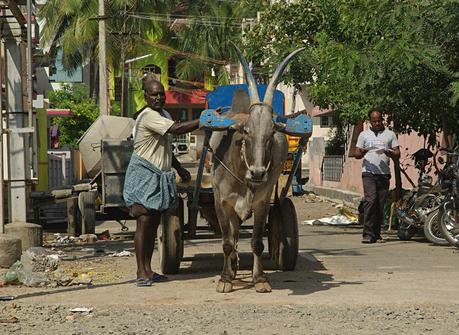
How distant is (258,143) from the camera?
791cm

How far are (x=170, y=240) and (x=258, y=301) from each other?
1809 millimetres

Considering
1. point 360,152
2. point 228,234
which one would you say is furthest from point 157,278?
point 360,152

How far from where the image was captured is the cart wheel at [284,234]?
9.62m

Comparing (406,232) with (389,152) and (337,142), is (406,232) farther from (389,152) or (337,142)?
(337,142)

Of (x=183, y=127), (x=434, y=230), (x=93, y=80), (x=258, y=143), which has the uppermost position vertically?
(x=93, y=80)

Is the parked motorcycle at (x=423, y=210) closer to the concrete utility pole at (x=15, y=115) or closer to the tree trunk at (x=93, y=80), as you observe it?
the concrete utility pole at (x=15, y=115)

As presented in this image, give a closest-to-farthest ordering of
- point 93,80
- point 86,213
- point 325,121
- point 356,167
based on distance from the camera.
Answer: point 86,213 < point 356,167 < point 325,121 < point 93,80

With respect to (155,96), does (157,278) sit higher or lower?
lower

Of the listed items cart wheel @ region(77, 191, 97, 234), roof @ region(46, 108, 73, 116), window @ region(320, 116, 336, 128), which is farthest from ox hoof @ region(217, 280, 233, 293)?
window @ region(320, 116, 336, 128)

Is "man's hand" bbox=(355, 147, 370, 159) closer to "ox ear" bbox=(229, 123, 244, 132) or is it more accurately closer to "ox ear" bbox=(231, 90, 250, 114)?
"ox ear" bbox=(231, 90, 250, 114)

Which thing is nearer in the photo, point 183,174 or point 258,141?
point 258,141

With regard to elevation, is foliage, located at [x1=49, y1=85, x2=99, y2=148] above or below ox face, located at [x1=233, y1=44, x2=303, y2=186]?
below

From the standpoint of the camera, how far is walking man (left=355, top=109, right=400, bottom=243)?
13.5 metres

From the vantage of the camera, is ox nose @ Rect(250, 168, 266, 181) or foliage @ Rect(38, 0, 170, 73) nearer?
ox nose @ Rect(250, 168, 266, 181)
